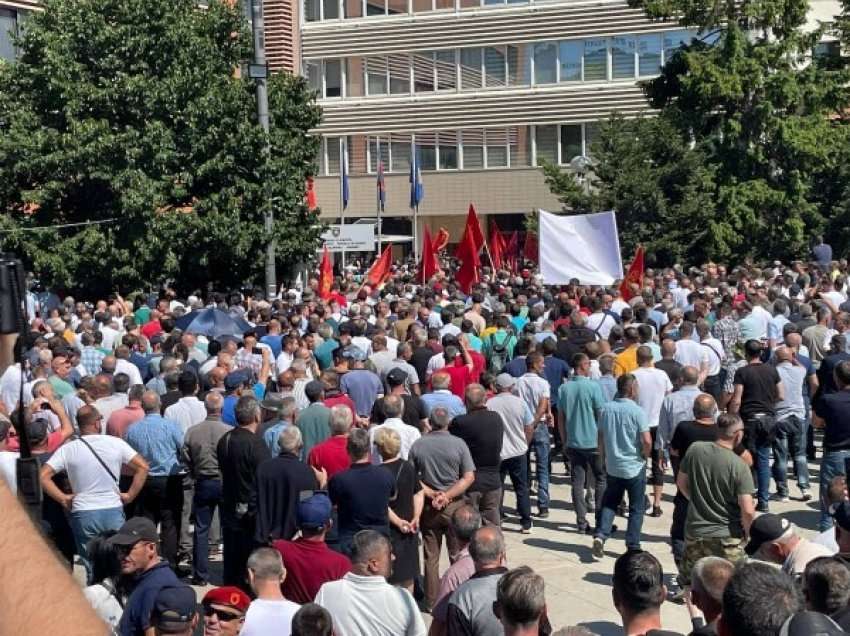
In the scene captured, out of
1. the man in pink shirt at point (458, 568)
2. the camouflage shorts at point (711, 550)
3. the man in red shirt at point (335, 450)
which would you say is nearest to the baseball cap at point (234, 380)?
the man in red shirt at point (335, 450)

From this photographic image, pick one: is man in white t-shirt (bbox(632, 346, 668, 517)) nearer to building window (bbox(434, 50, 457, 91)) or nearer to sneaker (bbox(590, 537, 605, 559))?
sneaker (bbox(590, 537, 605, 559))

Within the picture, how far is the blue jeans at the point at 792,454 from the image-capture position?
11.7 metres

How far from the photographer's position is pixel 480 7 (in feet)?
159

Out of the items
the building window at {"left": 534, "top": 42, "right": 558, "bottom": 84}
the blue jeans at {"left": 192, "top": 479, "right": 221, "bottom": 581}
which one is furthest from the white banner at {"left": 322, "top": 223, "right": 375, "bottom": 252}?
the building window at {"left": 534, "top": 42, "right": 558, "bottom": 84}

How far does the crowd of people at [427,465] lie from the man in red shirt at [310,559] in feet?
0.04

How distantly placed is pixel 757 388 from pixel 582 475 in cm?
196

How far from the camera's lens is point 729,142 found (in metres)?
33.8

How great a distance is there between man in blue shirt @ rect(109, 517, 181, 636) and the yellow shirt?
677 cm

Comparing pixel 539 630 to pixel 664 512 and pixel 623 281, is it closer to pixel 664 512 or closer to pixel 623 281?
pixel 664 512

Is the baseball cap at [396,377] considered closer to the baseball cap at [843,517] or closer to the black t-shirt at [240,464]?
the black t-shirt at [240,464]

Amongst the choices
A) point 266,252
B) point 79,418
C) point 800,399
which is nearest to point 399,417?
point 79,418

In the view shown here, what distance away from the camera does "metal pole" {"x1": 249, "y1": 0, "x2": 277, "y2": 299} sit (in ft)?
72.2

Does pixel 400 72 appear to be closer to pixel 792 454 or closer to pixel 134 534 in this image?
pixel 792 454

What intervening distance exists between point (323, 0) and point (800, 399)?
142 ft
